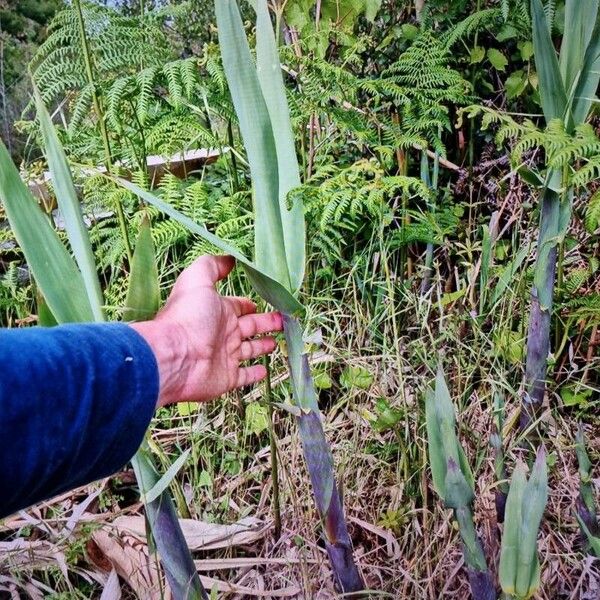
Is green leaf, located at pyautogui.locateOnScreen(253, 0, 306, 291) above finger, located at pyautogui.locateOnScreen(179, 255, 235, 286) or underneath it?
above

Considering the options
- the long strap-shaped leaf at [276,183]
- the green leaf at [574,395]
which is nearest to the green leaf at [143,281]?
the long strap-shaped leaf at [276,183]

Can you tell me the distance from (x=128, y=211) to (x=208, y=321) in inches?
29.9

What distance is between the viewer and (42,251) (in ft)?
2.33

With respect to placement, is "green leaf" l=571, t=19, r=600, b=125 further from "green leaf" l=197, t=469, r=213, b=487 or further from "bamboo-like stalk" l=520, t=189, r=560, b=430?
"green leaf" l=197, t=469, r=213, b=487

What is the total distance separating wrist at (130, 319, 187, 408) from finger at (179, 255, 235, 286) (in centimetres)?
9

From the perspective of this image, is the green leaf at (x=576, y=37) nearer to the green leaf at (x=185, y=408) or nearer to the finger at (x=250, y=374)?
the finger at (x=250, y=374)

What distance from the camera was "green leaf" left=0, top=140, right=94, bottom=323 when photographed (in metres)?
0.68

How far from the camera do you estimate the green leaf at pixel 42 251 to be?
0.68 metres

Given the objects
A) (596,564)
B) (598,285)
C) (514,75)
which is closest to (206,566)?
(596,564)

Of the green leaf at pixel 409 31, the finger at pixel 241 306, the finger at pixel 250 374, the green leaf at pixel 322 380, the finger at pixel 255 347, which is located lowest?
the green leaf at pixel 322 380

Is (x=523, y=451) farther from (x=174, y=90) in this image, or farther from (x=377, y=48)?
(x=377, y=48)

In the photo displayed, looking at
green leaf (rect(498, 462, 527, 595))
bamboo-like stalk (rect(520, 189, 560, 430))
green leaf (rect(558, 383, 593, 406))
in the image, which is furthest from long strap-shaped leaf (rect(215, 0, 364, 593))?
green leaf (rect(558, 383, 593, 406))

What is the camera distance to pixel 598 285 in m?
1.45

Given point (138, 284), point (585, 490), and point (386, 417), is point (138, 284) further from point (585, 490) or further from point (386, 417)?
point (585, 490)
